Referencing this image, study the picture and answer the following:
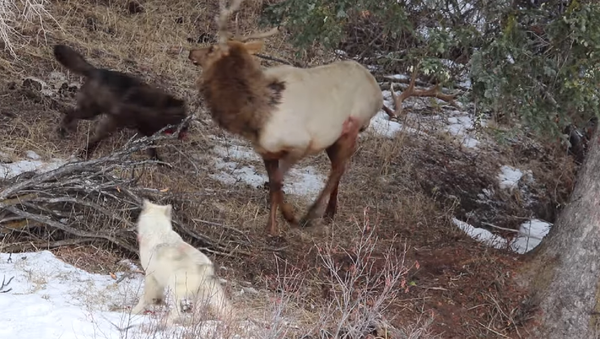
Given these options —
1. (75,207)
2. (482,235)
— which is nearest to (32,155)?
(75,207)

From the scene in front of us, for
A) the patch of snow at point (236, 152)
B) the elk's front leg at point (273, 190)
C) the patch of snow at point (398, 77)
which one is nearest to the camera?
the elk's front leg at point (273, 190)

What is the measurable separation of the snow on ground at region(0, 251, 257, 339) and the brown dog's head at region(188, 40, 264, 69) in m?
2.14

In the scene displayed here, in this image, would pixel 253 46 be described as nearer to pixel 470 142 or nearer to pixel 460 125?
pixel 470 142

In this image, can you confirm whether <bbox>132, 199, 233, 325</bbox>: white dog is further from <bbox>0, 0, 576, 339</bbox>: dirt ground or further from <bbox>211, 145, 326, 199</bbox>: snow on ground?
<bbox>211, 145, 326, 199</bbox>: snow on ground

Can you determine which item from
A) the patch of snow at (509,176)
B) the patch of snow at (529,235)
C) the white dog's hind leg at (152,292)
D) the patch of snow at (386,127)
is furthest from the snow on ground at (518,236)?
the white dog's hind leg at (152,292)

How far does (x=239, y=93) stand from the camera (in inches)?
286

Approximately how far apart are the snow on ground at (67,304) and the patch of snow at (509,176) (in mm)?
6123

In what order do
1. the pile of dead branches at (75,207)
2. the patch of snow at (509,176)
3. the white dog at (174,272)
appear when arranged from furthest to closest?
1. the patch of snow at (509,176)
2. the pile of dead branches at (75,207)
3. the white dog at (174,272)

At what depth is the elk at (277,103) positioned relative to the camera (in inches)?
286

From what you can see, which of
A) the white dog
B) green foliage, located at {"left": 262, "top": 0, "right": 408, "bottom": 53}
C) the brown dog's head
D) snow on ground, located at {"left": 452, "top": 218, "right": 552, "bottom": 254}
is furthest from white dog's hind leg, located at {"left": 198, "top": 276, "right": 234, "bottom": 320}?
snow on ground, located at {"left": 452, "top": 218, "right": 552, "bottom": 254}

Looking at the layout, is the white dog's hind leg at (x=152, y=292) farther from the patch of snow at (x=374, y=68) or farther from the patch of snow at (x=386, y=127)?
the patch of snow at (x=374, y=68)

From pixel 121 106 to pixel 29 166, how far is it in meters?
1.12

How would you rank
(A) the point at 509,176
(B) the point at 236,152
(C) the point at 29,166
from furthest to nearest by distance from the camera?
(A) the point at 509,176, (B) the point at 236,152, (C) the point at 29,166

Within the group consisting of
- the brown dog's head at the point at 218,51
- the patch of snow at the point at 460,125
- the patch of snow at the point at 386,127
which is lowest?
the patch of snow at the point at 460,125
